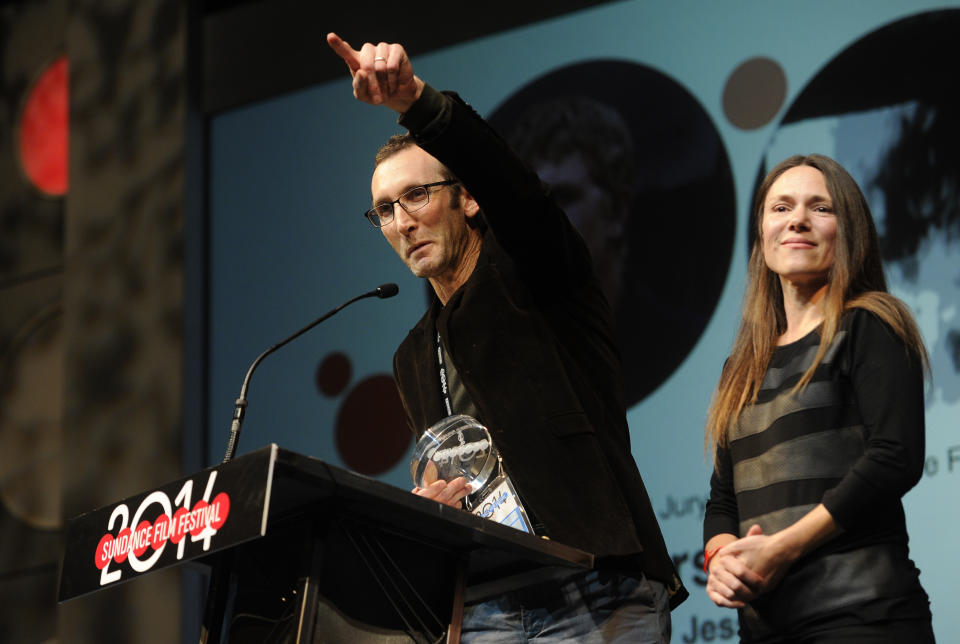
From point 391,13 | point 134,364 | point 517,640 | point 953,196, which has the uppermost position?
point 391,13

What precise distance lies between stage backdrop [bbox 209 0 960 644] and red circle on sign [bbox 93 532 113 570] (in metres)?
2.17

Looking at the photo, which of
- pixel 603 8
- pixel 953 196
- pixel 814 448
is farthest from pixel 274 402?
pixel 814 448

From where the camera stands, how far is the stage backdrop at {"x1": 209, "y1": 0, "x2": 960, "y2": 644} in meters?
3.26

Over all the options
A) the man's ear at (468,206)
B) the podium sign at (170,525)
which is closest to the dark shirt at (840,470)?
the man's ear at (468,206)

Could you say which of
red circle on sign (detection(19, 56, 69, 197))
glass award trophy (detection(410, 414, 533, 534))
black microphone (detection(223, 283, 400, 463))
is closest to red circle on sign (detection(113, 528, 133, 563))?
black microphone (detection(223, 283, 400, 463))

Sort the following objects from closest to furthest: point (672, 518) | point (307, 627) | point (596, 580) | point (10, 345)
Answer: point (307, 627)
point (596, 580)
point (672, 518)
point (10, 345)

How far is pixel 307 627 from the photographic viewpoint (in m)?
1.59

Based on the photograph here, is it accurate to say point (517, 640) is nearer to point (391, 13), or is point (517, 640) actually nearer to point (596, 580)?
point (596, 580)

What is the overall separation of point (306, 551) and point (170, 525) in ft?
0.65

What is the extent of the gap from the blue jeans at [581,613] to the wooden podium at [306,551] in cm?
9

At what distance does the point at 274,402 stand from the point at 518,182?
276 cm

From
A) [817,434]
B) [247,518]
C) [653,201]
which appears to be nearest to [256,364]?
[247,518]

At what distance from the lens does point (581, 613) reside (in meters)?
1.91

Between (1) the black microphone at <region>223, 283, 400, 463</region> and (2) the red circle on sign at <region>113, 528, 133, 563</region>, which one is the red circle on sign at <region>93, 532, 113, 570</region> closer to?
(2) the red circle on sign at <region>113, 528, 133, 563</region>
